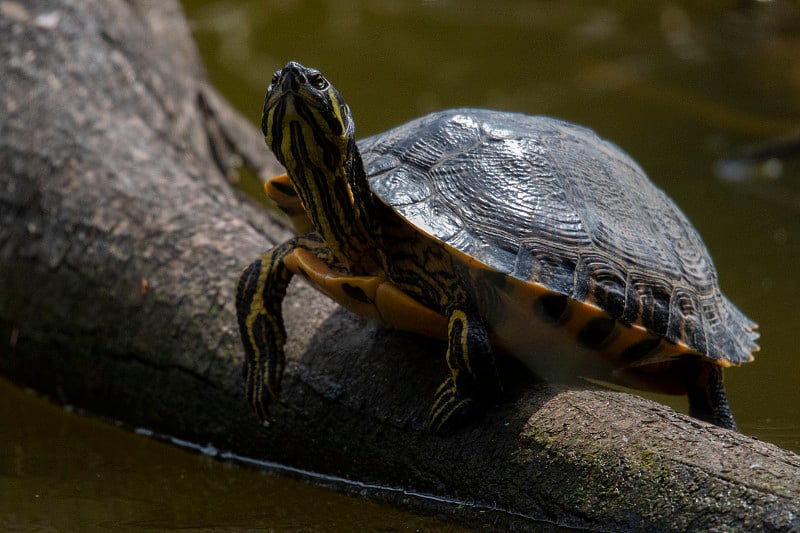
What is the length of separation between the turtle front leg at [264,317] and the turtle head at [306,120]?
0.34 meters

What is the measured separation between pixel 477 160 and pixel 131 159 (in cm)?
159

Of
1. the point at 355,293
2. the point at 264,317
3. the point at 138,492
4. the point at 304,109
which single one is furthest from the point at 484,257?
the point at 138,492

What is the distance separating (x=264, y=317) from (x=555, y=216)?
92cm

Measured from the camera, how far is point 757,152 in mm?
5605

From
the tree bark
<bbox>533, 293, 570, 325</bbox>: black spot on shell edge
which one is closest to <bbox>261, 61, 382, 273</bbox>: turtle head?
the tree bark

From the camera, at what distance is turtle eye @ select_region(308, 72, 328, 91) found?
2410mm

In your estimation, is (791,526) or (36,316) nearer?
(791,526)

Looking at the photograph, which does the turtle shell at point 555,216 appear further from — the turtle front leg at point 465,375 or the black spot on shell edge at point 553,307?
the turtle front leg at point 465,375

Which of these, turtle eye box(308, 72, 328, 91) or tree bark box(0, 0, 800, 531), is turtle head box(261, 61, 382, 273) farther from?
tree bark box(0, 0, 800, 531)

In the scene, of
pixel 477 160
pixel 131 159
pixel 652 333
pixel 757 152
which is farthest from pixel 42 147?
pixel 757 152

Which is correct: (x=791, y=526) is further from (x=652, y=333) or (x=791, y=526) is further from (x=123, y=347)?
(x=123, y=347)

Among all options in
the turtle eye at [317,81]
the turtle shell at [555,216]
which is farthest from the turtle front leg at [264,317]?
the turtle eye at [317,81]

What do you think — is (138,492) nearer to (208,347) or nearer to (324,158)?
(208,347)

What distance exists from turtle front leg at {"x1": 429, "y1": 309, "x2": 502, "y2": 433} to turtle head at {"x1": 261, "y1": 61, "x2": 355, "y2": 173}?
568 millimetres
